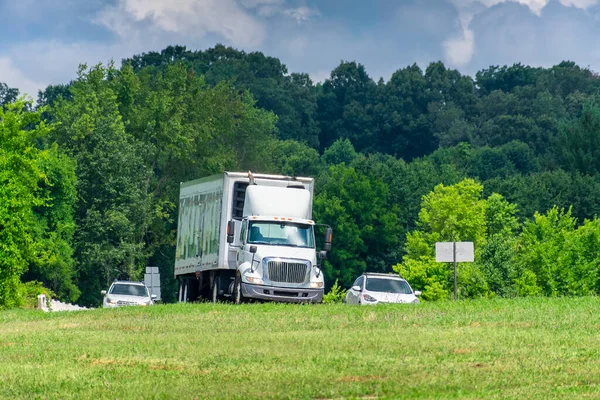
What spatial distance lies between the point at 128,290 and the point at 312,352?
27646mm

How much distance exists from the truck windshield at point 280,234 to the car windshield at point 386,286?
4.60 m

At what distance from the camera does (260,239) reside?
37.9 m

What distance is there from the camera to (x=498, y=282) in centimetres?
8081

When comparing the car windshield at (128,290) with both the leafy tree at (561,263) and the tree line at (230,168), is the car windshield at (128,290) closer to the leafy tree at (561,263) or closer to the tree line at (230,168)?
the tree line at (230,168)

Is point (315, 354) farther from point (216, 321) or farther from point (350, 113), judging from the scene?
point (350, 113)

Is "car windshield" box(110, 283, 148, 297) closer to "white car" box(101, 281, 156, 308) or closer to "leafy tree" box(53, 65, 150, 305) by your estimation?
"white car" box(101, 281, 156, 308)

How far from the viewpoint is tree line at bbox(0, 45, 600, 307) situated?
251 ft

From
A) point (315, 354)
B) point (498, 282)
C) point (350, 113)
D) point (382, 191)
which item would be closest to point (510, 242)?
point (498, 282)

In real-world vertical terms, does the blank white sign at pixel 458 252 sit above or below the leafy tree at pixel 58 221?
below

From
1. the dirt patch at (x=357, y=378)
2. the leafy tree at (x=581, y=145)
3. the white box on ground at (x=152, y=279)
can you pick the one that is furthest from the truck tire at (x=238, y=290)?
the leafy tree at (x=581, y=145)

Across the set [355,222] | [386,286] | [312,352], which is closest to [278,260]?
[386,286]

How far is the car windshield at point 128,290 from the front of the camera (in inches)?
1970

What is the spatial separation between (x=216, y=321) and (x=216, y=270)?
9.81m

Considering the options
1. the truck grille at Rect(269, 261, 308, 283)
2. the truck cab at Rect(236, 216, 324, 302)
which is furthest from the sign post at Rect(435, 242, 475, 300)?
the truck grille at Rect(269, 261, 308, 283)
